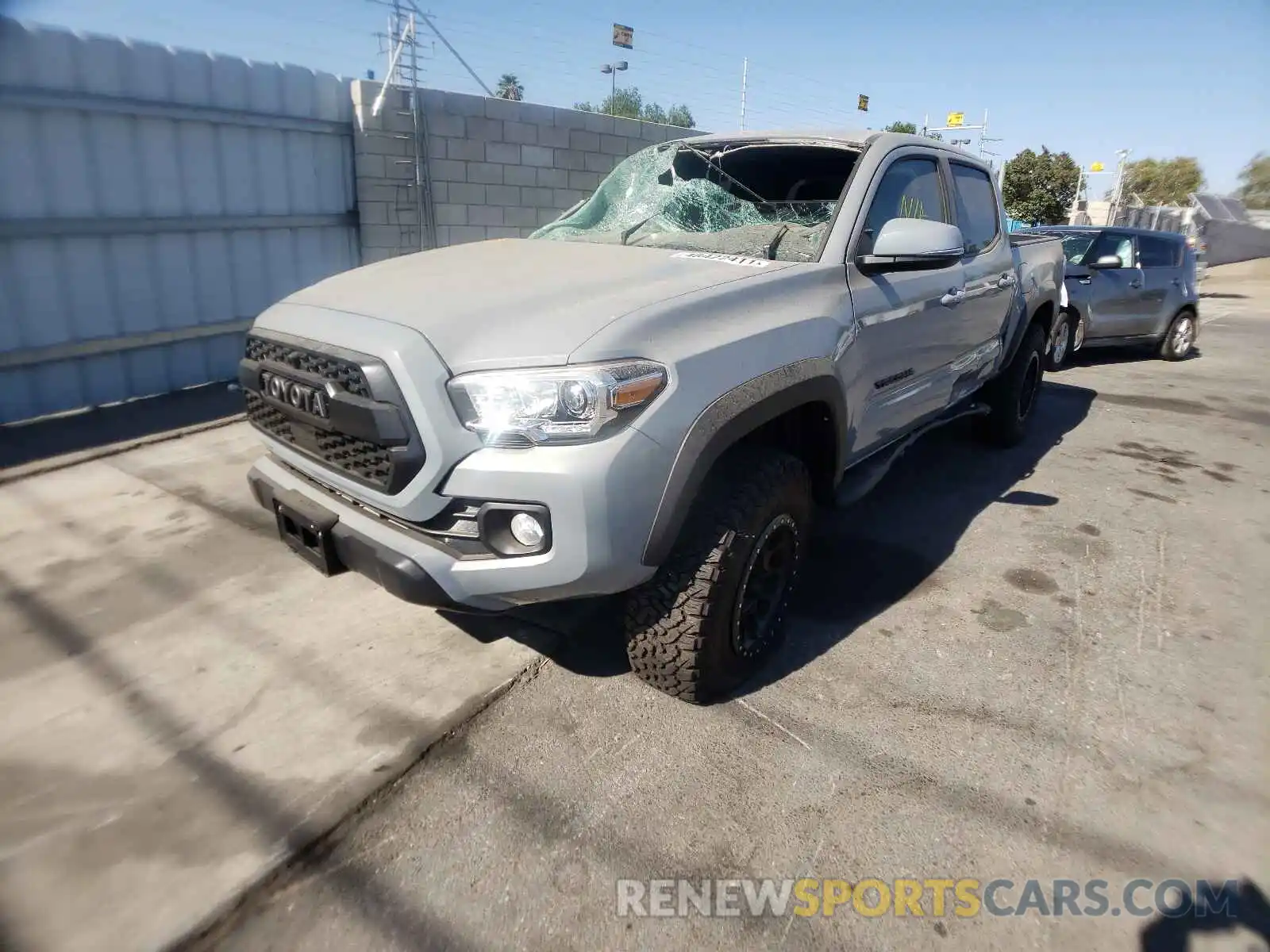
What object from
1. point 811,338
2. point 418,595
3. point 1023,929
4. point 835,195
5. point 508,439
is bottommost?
point 1023,929

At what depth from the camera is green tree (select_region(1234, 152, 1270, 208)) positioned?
2355 inches

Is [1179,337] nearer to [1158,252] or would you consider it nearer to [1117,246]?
[1158,252]

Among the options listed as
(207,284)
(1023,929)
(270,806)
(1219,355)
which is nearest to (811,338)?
(1023,929)

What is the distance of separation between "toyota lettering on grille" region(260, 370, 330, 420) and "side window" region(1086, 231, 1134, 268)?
29.1 ft

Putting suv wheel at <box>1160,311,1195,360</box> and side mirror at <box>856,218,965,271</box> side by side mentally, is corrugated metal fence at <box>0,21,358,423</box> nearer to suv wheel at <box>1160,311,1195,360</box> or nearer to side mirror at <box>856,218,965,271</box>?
side mirror at <box>856,218,965,271</box>

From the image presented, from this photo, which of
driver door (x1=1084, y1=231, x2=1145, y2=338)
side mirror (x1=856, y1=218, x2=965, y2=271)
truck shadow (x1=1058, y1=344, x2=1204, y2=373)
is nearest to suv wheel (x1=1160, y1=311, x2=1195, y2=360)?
truck shadow (x1=1058, y1=344, x2=1204, y2=373)

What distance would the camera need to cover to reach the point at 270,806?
2209mm

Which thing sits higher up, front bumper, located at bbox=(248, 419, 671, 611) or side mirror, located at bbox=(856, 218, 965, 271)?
side mirror, located at bbox=(856, 218, 965, 271)

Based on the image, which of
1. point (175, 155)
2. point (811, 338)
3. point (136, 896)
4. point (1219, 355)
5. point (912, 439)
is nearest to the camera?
point (136, 896)

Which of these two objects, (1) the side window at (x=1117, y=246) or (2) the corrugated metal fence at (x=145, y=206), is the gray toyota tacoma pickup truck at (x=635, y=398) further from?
(1) the side window at (x=1117, y=246)

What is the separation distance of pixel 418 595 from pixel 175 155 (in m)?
5.34

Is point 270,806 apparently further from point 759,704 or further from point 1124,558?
point 1124,558

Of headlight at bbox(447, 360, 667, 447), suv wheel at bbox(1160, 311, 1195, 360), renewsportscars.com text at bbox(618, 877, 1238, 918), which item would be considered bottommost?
renewsportscars.com text at bbox(618, 877, 1238, 918)

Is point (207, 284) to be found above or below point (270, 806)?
above
